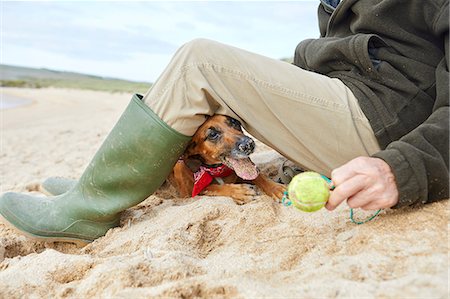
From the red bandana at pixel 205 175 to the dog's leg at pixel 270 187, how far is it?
230 mm

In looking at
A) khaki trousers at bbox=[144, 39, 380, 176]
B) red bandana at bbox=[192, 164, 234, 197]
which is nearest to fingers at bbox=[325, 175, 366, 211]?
khaki trousers at bbox=[144, 39, 380, 176]

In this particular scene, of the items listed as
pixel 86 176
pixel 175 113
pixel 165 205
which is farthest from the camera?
pixel 165 205

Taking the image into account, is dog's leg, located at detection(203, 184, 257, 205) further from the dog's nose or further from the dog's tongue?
the dog's nose

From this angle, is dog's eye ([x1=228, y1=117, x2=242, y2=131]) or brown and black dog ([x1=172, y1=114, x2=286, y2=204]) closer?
dog's eye ([x1=228, y1=117, x2=242, y2=131])

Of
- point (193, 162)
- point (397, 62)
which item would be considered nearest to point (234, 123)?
point (193, 162)

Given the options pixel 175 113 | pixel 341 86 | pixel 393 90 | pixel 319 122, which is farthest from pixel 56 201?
pixel 393 90

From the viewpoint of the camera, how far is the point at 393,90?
2.40 metres

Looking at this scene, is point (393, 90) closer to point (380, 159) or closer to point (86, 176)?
point (380, 159)

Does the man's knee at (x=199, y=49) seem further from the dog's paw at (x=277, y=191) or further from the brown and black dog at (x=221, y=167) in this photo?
the dog's paw at (x=277, y=191)

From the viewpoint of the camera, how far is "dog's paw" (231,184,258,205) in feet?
9.71

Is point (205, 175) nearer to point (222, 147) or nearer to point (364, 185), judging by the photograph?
point (222, 147)

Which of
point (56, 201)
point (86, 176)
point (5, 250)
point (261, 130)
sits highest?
point (261, 130)

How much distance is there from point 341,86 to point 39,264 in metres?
1.75

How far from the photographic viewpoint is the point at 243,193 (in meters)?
3.04
